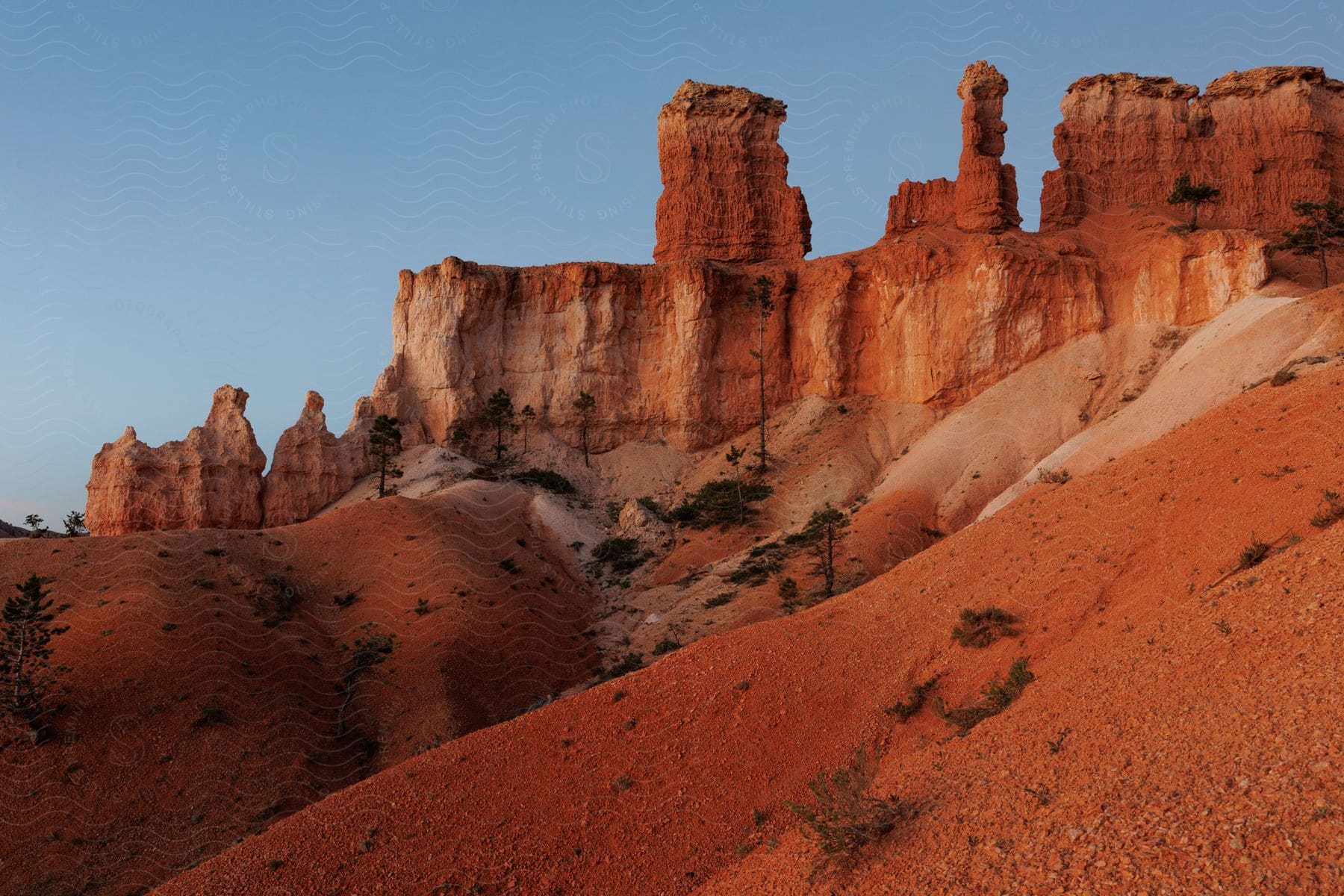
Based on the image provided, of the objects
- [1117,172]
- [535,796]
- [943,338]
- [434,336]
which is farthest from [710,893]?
[1117,172]

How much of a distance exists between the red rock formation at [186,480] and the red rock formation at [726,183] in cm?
3214

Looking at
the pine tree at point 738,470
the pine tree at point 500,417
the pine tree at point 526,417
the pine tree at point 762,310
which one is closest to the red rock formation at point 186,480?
the pine tree at point 500,417

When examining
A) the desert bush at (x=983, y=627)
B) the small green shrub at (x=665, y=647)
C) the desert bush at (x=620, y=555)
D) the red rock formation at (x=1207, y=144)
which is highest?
the red rock formation at (x=1207, y=144)

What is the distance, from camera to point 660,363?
58719 millimetres

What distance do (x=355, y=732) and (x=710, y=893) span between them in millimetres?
18683

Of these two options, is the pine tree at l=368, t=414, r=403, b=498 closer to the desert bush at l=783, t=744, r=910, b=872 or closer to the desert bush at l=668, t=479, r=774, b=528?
the desert bush at l=668, t=479, r=774, b=528

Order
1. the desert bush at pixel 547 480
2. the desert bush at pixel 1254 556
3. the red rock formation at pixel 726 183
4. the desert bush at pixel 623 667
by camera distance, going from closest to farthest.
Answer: the desert bush at pixel 1254 556 < the desert bush at pixel 623 667 < the desert bush at pixel 547 480 < the red rock formation at pixel 726 183

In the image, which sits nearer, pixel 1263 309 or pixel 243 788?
pixel 243 788

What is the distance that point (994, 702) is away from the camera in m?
13.3

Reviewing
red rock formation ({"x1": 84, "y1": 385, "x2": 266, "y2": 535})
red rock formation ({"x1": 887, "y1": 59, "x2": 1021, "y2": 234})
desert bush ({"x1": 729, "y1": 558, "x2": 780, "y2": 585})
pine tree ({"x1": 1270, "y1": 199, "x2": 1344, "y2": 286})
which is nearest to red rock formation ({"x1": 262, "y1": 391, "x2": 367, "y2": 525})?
red rock formation ({"x1": 84, "y1": 385, "x2": 266, "y2": 535})

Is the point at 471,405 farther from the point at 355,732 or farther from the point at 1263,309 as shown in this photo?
the point at 1263,309

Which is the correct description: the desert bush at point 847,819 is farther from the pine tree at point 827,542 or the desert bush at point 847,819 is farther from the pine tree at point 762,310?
the pine tree at point 762,310

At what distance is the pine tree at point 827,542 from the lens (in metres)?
32.2

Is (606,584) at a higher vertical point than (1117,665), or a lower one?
lower
